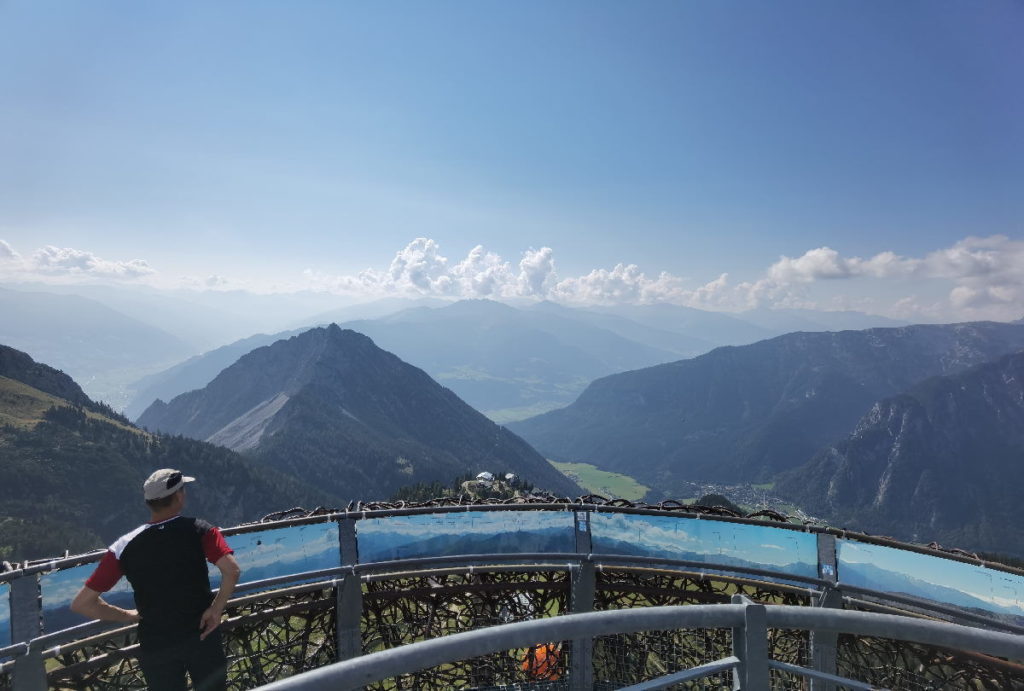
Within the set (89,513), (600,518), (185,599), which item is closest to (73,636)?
(185,599)

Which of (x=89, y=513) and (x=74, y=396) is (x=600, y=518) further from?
(x=74, y=396)

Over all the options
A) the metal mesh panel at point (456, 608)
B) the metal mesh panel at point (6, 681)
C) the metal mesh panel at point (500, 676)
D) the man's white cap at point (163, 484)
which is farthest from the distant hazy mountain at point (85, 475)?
the man's white cap at point (163, 484)

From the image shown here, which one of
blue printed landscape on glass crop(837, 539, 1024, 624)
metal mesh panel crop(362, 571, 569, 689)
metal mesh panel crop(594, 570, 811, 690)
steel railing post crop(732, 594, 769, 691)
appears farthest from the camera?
metal mesh panel crop(362, 571, 569, 689)

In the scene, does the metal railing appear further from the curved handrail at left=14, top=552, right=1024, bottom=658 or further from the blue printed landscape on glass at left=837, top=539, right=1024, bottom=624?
Answer: the blue printed landscape on glass at left=837, top=539, right=1024, bottom=624

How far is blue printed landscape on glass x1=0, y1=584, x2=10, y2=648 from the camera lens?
474 centimetres

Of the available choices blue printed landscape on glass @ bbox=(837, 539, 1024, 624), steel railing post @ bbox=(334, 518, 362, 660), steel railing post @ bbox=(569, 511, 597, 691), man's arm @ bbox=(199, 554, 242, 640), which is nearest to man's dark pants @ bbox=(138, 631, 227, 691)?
man's arm @ bbox=(199, 554, 242, 640)

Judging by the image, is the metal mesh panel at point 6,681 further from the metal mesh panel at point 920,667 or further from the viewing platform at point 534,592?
the metal mesh panel at point 920,667

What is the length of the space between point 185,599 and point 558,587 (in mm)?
4262

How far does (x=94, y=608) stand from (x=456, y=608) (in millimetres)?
3826

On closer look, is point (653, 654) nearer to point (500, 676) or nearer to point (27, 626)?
point (500, 676)

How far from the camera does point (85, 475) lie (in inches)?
5556

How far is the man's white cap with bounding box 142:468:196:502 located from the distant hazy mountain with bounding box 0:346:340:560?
143 m

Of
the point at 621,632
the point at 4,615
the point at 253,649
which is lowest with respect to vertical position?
the point at 253,649

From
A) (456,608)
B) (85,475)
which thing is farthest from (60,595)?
(85,475)
